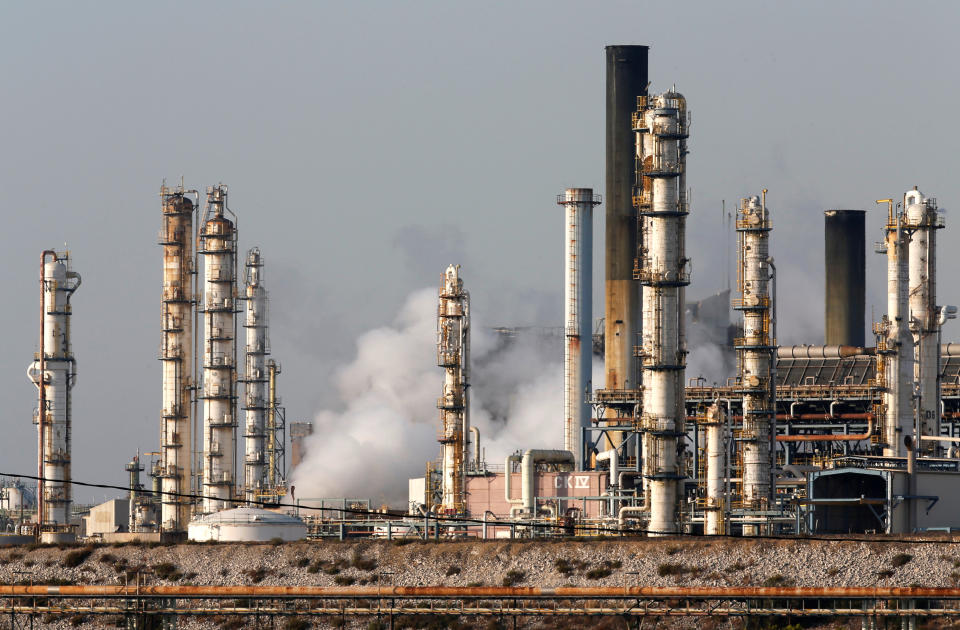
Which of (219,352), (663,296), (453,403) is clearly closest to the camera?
(663,296)

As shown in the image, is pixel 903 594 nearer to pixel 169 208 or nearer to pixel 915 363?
pixel 915 363

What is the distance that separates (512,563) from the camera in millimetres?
49625

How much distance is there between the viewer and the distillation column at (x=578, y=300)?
74.8m

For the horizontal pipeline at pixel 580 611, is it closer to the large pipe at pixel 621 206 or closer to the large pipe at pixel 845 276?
the large pipe at pixel 621 206

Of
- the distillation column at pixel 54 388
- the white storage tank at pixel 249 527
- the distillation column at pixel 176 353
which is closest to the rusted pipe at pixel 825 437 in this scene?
the white storage tank at pixel 249 527

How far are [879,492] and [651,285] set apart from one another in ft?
30.3

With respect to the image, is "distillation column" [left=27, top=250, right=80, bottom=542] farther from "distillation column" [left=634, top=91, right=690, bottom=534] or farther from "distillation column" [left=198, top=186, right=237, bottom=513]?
"distillation column" [left=634, top=91, right=690, bottom=534]

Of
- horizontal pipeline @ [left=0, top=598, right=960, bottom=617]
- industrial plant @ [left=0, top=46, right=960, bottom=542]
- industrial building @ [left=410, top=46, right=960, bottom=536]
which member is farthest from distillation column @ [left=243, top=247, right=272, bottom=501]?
horizontal pipeline @ [left=0, top=598, right=960, bottom=617]

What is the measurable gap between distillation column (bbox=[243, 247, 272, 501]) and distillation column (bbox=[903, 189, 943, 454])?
3288cm

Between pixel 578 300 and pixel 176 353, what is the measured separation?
1667 cm

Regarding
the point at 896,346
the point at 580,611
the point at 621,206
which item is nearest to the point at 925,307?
the point at 896,346

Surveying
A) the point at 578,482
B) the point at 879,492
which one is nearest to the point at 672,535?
the point at 879,492

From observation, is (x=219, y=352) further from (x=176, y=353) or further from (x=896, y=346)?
(x=896, y=346)

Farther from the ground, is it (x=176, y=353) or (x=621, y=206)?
(x=621, y=206)
